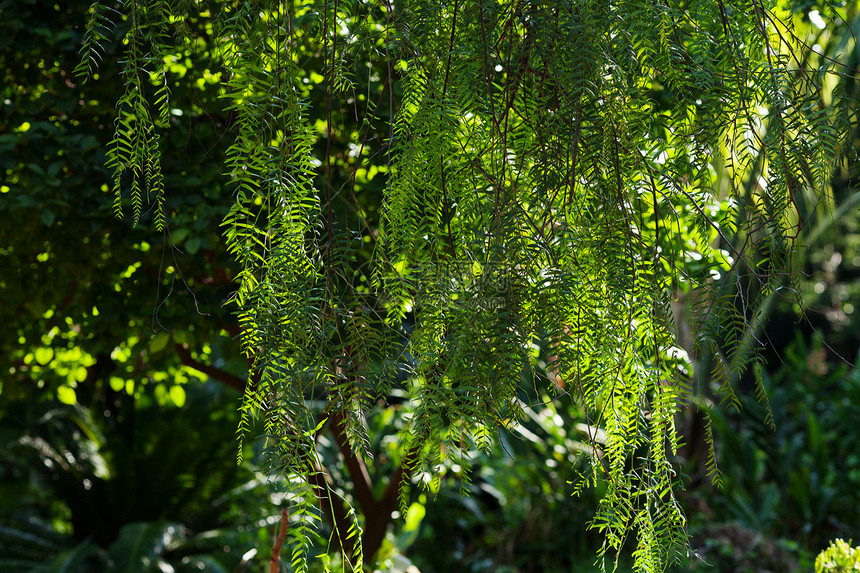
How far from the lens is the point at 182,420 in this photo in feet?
14.4

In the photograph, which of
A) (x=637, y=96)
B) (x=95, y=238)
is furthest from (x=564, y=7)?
(x=95, y=238)

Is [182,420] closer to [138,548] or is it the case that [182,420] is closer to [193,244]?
[138,548]

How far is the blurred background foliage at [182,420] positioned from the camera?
79.0 inches

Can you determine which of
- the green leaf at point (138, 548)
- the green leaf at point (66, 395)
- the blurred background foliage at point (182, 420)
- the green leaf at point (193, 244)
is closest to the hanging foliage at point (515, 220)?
the blurred background foliage at point (182, 420)

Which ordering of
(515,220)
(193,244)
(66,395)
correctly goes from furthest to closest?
(66,395), (193,244), (515,220)

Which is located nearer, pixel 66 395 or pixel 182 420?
pixel 66 395

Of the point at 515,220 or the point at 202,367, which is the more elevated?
the point at 202,367

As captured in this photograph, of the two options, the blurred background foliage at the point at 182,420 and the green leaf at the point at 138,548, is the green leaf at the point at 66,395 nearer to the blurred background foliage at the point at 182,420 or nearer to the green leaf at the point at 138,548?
the blurred background foliage at the point at 182,420

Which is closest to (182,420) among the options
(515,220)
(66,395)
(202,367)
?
(66,395)

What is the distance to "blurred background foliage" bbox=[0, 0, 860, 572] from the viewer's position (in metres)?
2.01

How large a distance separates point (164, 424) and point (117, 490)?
43cm

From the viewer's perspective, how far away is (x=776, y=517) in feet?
14.8

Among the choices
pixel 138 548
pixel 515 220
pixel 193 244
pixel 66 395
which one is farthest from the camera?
pixel 138 548

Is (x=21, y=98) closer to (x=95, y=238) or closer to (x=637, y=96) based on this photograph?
(x=95, y=238)
